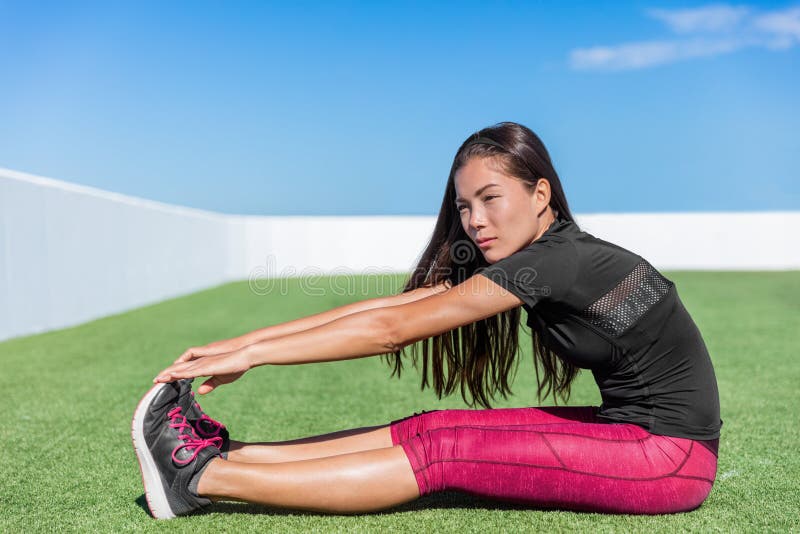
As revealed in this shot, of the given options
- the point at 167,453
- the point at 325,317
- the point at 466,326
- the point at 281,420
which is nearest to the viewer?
the point at 167,453

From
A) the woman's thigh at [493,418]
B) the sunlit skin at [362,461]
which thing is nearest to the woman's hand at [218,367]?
the sunlit skin at [362,461]

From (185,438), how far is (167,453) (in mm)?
67

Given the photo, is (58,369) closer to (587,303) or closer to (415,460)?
(415,460)

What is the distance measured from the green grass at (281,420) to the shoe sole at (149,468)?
51 millimetres

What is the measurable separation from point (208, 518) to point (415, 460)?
0.71 m

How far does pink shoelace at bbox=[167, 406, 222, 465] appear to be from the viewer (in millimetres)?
2080

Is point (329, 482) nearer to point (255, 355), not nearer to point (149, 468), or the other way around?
point (255, 355)

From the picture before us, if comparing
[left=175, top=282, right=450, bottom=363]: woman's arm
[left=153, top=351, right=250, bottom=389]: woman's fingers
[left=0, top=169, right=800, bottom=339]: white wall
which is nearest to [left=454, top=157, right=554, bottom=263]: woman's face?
[left=175, top=282, right=450, bottom=363]: woman's arm

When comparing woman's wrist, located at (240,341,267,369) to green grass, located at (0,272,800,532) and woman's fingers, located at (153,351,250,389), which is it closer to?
woman's fingers, located at (153,351,250,389)

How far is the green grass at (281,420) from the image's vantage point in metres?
2.15

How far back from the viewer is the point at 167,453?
6.79 feet

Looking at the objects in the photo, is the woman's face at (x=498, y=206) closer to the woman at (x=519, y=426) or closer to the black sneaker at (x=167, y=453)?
the woman at (x=519, y=426)

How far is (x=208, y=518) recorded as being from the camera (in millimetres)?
2180

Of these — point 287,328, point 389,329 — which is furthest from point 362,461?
point 287,328
